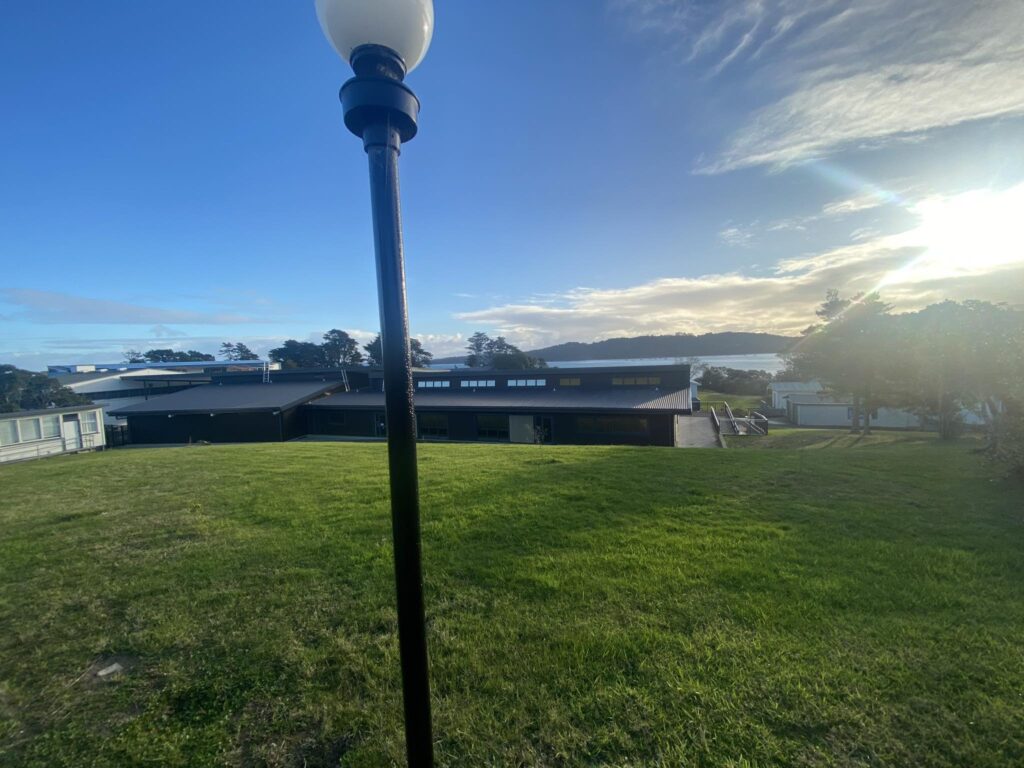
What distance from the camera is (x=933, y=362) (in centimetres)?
1339

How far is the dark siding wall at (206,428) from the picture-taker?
24672 millimetres

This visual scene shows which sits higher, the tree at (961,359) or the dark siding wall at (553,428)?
the tree at (961,359)

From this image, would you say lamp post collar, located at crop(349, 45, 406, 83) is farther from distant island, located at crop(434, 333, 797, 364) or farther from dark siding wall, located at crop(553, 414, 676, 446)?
distant island, located at crop(434, 333, 797, 364)

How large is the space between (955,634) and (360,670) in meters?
3.92

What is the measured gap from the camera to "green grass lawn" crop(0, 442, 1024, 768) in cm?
204

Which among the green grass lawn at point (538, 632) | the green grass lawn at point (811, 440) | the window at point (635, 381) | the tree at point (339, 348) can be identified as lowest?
the green grass lawn at point (811, 440)

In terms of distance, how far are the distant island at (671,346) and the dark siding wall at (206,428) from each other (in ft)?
142

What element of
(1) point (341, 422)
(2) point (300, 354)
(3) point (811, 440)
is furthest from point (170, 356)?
(3) point (811, 440)

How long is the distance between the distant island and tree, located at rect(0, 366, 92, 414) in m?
42.5

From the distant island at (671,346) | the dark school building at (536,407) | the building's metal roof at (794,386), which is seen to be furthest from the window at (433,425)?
the distant island at (671,346)

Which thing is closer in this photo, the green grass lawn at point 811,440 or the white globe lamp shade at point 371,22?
the white globe lamp shade at point 371,22

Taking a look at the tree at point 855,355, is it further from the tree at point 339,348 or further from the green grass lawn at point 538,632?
the tree at point 339,348

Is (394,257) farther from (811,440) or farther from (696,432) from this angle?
(696,432)

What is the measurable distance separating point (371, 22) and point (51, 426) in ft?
102
